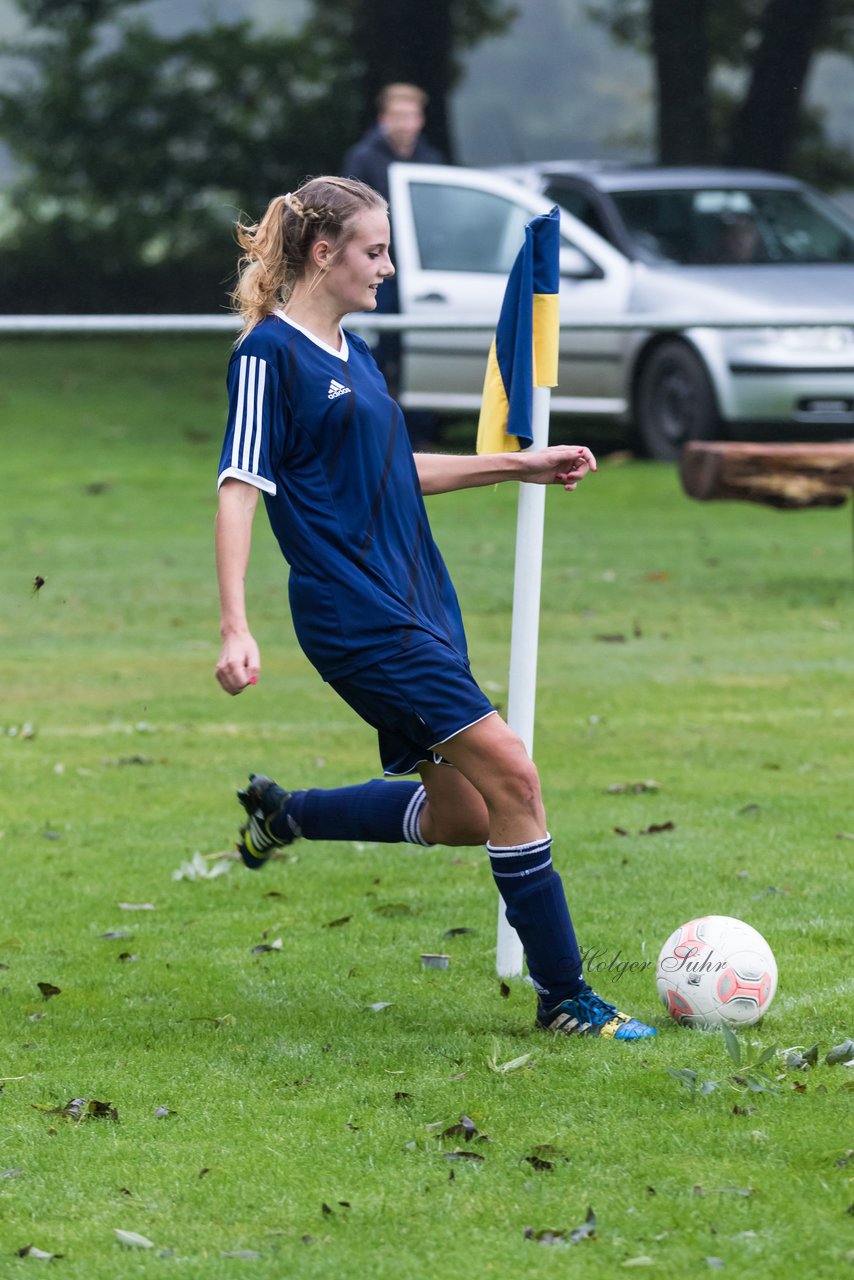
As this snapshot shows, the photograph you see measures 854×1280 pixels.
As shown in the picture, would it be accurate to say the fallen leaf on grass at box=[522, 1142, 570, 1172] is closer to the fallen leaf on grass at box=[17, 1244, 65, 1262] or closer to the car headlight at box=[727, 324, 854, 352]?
the fallen leaf on grass at box=[17, 1244, 65, 1262]

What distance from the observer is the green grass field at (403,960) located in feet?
11.4

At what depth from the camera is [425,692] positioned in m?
4.26

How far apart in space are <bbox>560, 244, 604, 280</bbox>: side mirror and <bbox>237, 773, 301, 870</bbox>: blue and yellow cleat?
9365 mm

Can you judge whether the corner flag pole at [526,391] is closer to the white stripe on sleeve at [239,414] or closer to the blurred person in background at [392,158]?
the white stripe on sleeve at [239,414]

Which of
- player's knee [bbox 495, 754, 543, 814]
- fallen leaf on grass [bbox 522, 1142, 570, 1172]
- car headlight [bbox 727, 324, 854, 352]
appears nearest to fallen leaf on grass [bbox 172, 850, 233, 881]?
player's knee [bbox 495, 754, 543, 814]

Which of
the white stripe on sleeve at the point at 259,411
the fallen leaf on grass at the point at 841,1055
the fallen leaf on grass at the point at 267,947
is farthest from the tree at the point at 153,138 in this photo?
the fallen leaf on grass at the point at 841,1055

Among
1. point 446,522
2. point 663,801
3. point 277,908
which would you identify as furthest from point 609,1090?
point 446,522

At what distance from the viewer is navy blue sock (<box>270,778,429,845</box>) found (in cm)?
488

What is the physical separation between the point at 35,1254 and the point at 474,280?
37.9ft

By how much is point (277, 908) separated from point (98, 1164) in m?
1.96

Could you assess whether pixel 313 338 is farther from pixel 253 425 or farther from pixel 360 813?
pixel 360 813

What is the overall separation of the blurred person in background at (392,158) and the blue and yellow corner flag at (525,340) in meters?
7.93

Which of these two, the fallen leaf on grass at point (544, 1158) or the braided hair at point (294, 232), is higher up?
the braided hair at point (294, 232)

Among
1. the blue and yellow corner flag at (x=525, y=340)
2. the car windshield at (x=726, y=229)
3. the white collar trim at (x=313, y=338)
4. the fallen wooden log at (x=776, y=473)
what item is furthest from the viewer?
the car windshield at (x=726, y=229)
